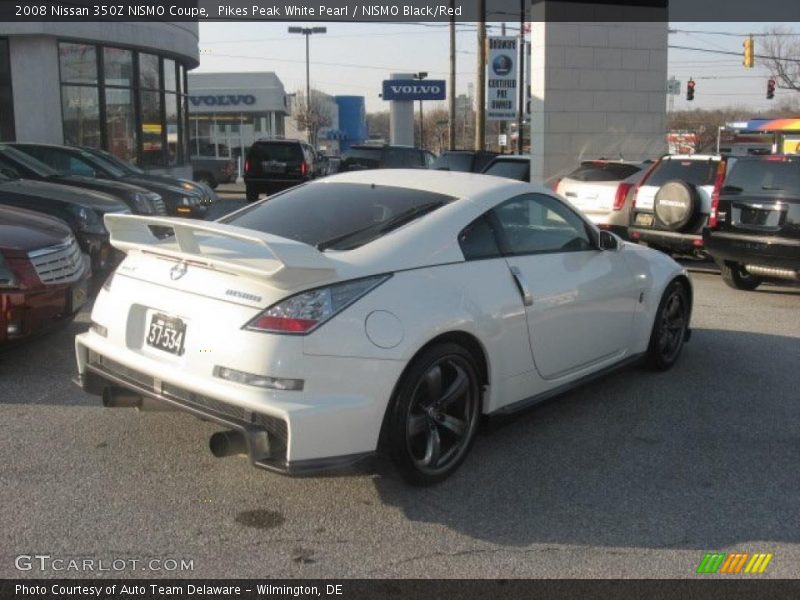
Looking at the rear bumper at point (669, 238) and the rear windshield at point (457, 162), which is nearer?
the rear bumper at point (669, 238)

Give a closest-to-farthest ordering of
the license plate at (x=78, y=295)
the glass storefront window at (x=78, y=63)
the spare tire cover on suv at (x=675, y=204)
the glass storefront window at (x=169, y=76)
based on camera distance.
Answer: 1. the license plate at (x=78, y=295)
2. the spare tire cover on suv at (x=675, y=204)
3. the glass storefront window at (x=78, y=63)
4. the glass storefront window at (x=169, y=76)

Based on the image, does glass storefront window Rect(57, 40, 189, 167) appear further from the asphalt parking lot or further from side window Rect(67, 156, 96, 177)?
the asphalt parking lot

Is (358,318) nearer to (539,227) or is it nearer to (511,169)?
(539,227)

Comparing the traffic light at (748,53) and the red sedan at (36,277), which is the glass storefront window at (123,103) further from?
the traffic light at (748,53)

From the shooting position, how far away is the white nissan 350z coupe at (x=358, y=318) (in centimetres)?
351

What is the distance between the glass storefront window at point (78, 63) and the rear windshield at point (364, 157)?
6.85 metres

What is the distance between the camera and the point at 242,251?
3.78m

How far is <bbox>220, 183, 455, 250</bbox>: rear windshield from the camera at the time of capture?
167 inches

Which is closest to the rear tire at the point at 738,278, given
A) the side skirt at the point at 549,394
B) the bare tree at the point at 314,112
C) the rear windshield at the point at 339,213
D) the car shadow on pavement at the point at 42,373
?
the side skirt at the point at 549,394

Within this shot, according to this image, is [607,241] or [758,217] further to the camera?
[758,217]

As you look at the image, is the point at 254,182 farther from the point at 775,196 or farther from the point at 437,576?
the point at 437,576

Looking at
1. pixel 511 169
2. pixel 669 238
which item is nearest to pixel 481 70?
pixel 511 169

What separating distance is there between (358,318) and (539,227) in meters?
1.80
